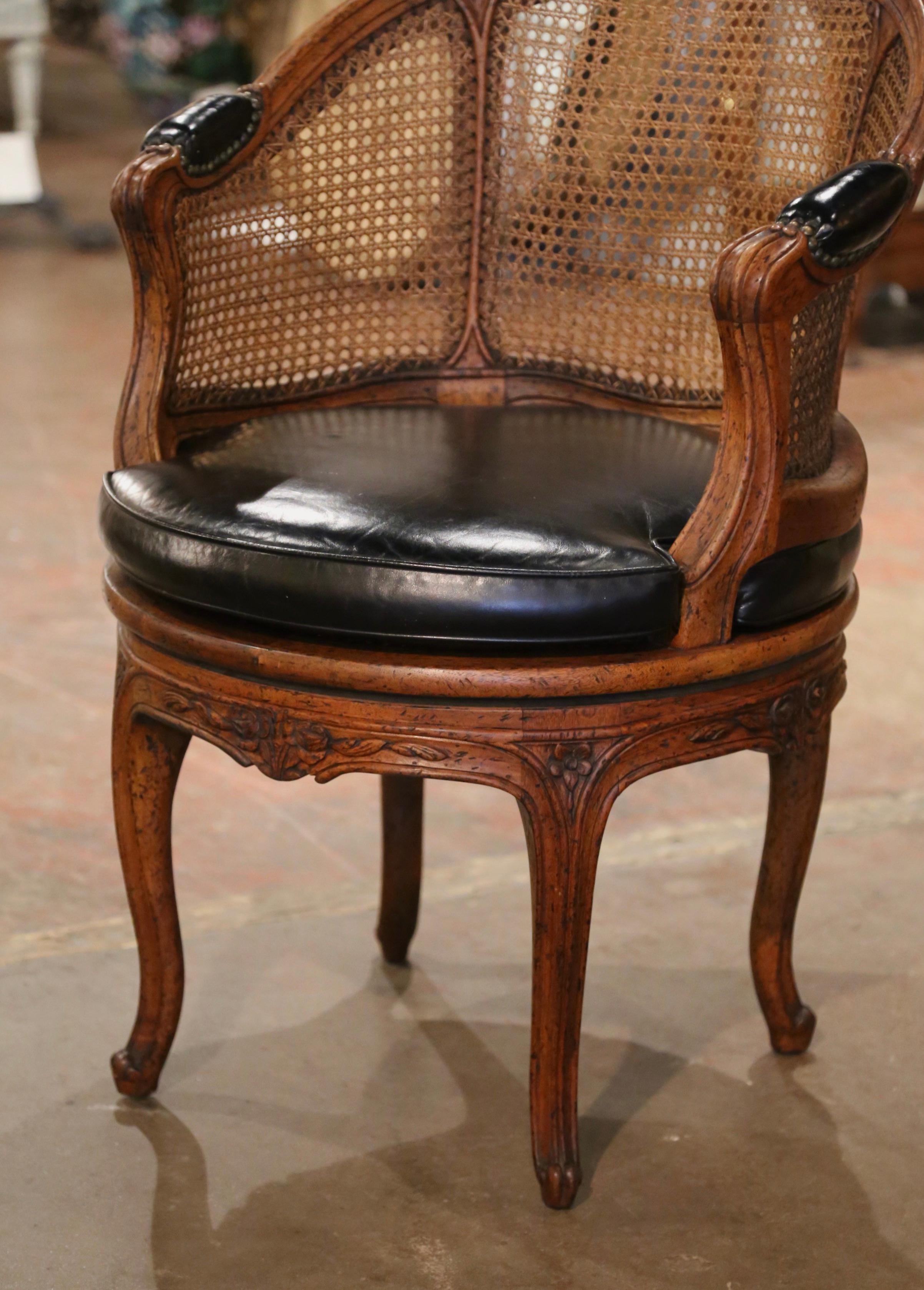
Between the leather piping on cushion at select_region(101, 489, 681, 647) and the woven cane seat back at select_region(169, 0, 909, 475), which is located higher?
the woven cane seat back at select_region(169, 0, 909, 475)

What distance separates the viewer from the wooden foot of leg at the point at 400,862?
63.6 inches

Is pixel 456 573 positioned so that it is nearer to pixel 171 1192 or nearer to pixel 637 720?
pixel 637 720

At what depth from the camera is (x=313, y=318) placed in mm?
1592

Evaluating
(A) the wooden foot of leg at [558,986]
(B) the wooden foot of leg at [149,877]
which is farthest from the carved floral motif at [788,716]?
(B) the wooden foot of leg at [149,877]

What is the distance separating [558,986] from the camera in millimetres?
1218

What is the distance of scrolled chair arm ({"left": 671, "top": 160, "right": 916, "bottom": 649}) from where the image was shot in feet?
3.61

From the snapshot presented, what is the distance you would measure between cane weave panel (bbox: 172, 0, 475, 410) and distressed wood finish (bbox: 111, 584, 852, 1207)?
0.33 metres

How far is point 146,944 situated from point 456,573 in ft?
1.62

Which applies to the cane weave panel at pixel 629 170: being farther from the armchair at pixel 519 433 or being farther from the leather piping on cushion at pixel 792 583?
the leather piping on cushion at pixel 792 583

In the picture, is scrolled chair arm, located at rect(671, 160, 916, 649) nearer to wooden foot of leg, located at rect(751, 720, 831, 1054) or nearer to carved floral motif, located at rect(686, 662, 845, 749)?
carved floral motif, located at rect(686, 662, 845, 749)

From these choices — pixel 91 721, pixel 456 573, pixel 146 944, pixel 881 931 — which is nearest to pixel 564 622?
pixel 456 573

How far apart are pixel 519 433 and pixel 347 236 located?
34 cm

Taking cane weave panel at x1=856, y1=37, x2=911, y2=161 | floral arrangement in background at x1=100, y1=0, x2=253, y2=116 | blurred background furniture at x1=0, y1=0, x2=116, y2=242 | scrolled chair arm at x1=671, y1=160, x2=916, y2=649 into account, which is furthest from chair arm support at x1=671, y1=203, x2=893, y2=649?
floral arrangement in background at x1=100, y1=0, x2=253, y2=116

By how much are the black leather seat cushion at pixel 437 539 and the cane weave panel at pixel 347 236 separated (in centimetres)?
18
